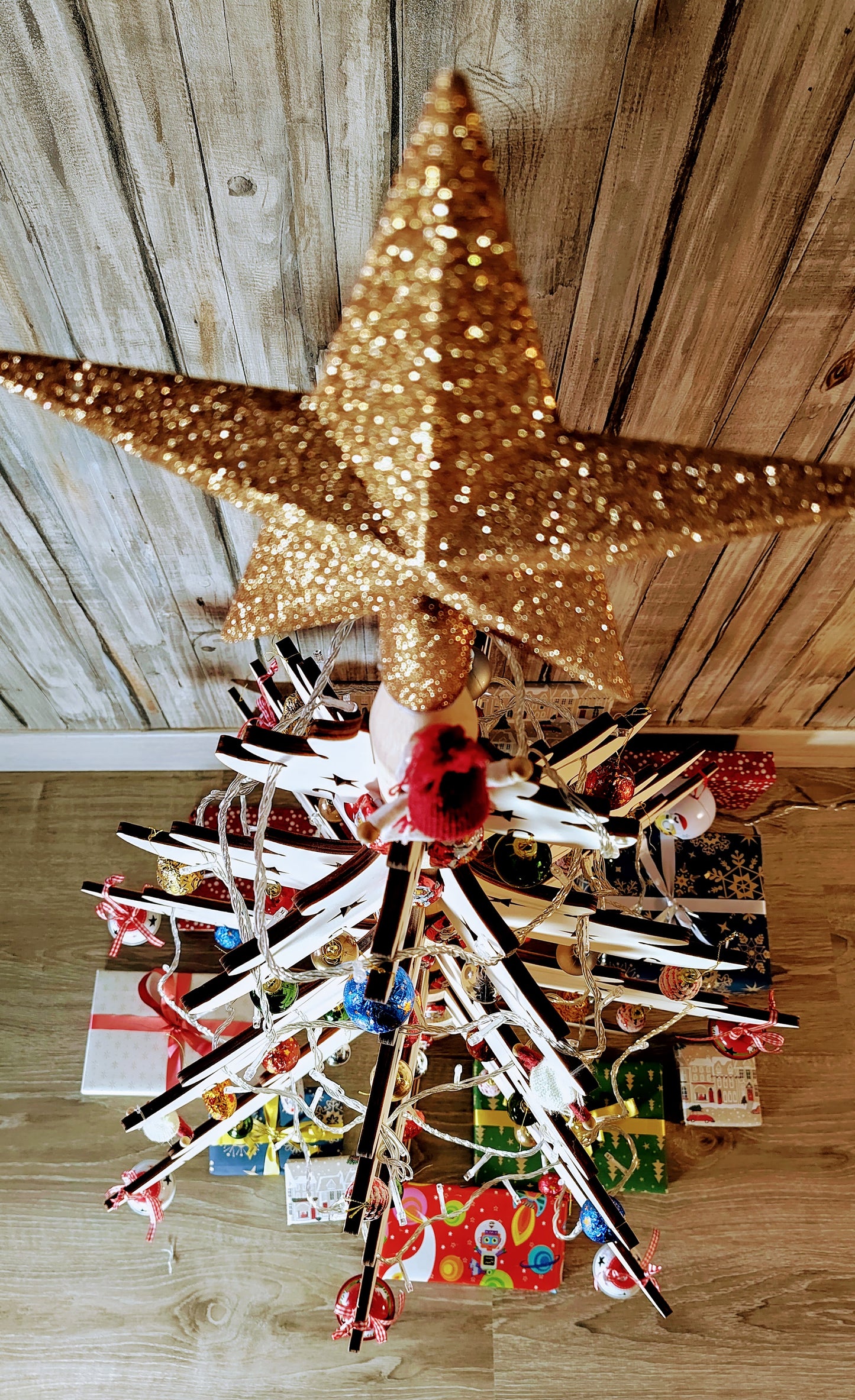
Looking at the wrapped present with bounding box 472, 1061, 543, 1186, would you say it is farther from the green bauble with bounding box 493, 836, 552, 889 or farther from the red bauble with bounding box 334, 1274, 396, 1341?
the green bauble with bounding box 493, 836, 552, 889

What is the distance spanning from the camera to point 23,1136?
53.4 inches

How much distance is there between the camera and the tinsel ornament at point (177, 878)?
96cm

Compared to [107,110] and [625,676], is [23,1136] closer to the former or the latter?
[625,676]

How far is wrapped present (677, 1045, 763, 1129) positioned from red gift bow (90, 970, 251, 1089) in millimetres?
730

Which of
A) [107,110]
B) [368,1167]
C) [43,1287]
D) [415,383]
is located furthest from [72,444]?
[43,1287]

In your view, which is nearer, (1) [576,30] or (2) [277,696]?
(1) [576,30]

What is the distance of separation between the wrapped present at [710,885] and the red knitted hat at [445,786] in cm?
86

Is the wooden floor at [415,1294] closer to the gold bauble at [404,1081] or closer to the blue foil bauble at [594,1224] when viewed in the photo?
the blue foil bauble at [594,1224]

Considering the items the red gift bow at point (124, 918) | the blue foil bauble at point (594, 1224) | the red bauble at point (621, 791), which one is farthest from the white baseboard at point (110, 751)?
the blue foil bauble at point (594, 1224)

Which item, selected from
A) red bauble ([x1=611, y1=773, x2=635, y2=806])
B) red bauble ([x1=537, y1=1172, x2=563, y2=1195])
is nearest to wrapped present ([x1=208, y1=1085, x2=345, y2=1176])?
red bauble ([x1=537, y1=1172, x2=563, y2=1195])

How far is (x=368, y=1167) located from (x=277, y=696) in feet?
1.83

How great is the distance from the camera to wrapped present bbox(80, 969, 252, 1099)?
4.36ft

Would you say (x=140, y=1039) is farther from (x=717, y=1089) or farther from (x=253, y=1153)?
(x=717, y=1089)

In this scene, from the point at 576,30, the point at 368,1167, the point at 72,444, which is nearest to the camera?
the point at 576,30
